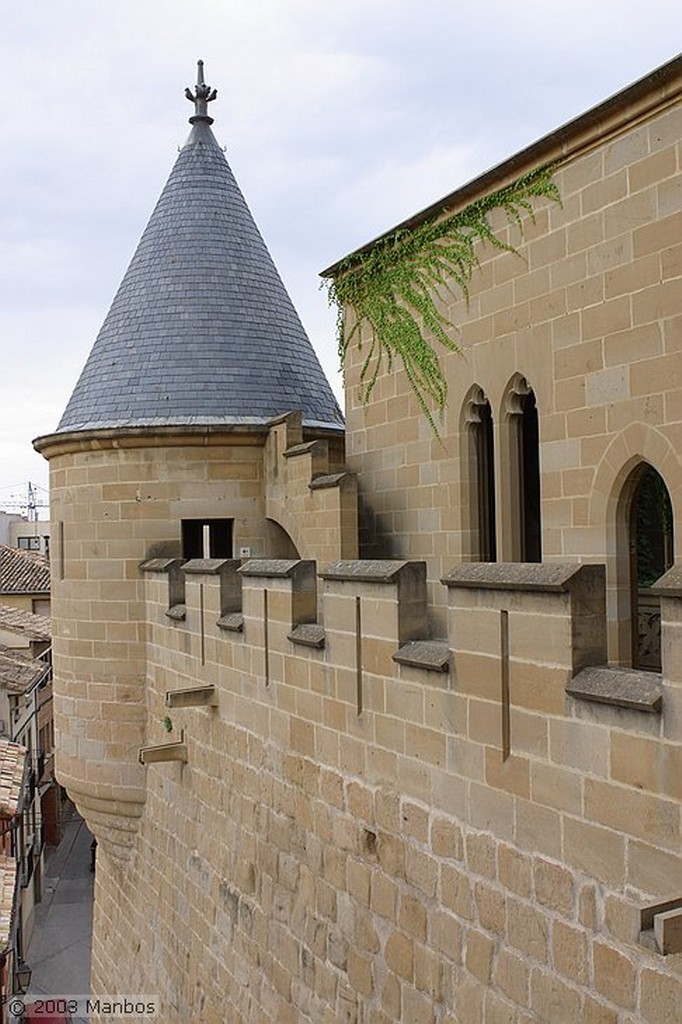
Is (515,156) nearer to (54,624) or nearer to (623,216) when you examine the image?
(623,216)

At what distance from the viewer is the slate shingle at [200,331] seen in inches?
404

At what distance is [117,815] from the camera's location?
10.6 meters

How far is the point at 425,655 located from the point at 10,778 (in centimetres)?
913

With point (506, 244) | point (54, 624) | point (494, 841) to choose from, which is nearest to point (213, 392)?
point (54, 624)

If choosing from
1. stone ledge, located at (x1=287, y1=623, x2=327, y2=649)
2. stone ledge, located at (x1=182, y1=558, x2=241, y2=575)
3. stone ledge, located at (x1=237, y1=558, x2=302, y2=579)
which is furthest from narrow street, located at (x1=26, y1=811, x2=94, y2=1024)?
stone ledge, located at (x1=287, y1=623, x2=327, y2=649)

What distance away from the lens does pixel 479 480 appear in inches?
303

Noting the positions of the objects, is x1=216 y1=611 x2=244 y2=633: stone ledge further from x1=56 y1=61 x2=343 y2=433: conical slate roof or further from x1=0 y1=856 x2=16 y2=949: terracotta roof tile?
x1=0 y1=856 x2=16 y2=949: terracotta roof tile

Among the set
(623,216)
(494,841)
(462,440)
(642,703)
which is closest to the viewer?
(642,703)

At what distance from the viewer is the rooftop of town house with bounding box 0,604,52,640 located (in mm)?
29672

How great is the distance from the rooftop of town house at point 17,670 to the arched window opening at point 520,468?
65.8 feet

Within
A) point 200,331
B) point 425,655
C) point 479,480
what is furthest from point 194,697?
point 200,331

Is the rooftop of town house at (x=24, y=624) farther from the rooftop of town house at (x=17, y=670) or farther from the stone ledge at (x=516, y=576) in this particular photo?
the stone ledge at (x=516, y=576)

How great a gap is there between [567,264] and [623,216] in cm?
55

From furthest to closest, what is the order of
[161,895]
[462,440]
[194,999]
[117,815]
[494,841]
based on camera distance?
[117,815] → [161,895] → [194,999] → [462,440] → [494,841]
